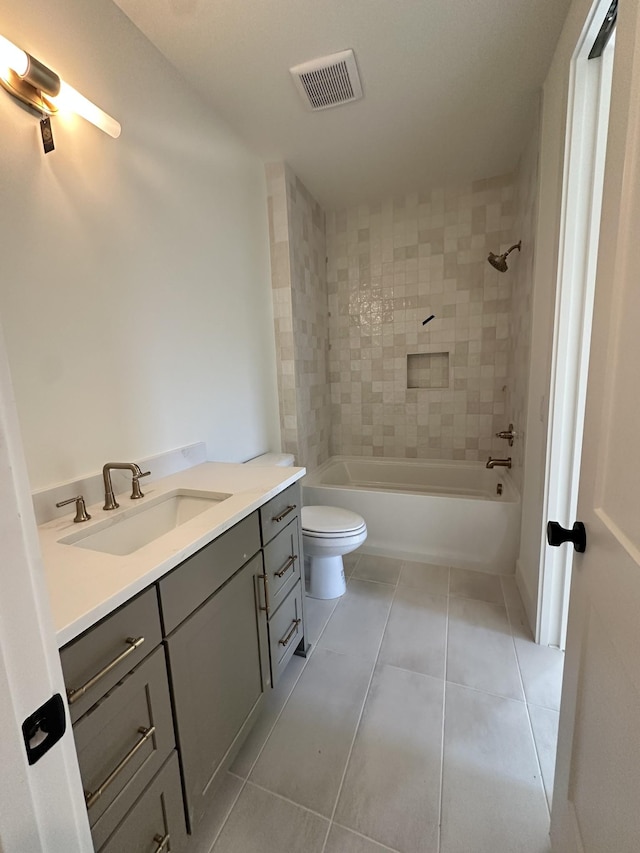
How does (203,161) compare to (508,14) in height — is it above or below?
below

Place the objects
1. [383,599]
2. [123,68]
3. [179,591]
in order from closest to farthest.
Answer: [179,591] < [123,68] < [383,599]

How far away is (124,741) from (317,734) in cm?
79

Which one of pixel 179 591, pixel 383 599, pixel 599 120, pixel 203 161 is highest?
pixel 203 161

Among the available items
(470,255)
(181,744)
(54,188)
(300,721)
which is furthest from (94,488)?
(470,255)

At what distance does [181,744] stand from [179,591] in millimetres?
371

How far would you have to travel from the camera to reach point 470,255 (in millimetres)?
2730

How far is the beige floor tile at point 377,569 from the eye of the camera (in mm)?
2182

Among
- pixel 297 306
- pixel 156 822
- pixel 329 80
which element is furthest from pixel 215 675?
pixel 329 80

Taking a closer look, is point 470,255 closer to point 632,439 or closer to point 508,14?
point 508,14

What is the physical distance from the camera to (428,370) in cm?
302

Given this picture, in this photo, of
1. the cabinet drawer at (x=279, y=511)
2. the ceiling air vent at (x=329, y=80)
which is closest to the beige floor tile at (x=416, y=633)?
the cabinet drawer at (x=279, y=511)

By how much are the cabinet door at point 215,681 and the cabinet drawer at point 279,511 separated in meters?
0.10

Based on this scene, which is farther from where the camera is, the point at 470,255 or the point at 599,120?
the point at 470,255

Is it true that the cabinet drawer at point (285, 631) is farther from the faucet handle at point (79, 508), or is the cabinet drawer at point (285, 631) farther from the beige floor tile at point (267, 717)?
the faucet handle at point (79, 508)
